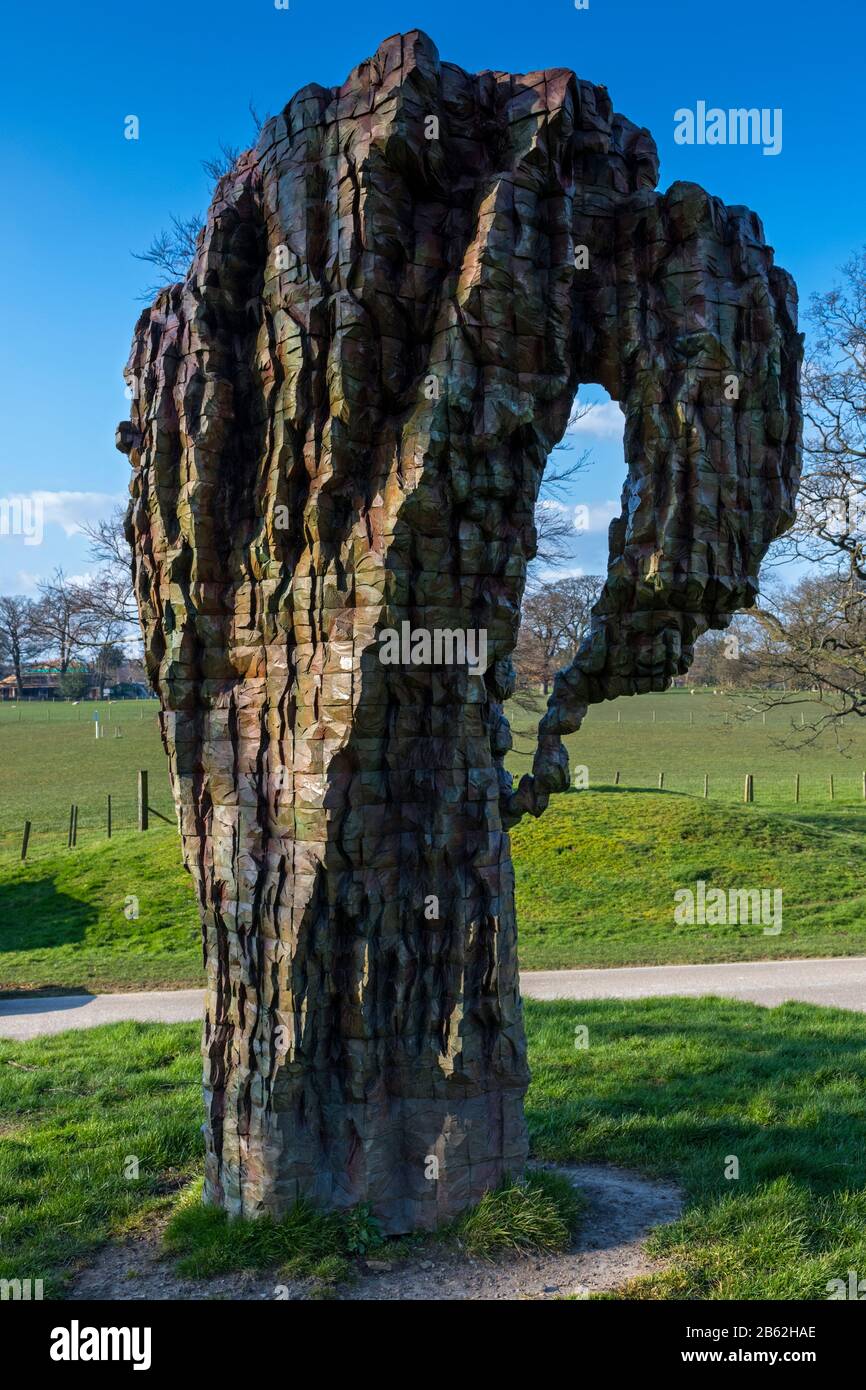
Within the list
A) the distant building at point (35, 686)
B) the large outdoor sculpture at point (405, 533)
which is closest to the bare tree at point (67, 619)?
the large outdoor sculpture at point (405, 533)

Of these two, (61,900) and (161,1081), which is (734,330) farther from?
(61,900)

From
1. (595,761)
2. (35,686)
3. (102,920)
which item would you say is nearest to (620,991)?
(102,920)

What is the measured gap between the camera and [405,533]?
5.38 meters

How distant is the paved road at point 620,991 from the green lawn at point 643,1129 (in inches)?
37.5

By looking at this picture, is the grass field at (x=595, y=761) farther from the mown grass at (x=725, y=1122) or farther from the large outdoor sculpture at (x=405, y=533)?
the large outdoor sculpture at (x=405, y=533)

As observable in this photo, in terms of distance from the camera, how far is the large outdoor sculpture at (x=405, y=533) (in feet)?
17.6

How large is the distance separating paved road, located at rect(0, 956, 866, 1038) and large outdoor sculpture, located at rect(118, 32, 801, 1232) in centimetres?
617

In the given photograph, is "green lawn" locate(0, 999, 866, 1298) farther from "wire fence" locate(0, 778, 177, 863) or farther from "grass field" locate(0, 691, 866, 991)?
"wire fence" locate(0, 778, 177, 863)

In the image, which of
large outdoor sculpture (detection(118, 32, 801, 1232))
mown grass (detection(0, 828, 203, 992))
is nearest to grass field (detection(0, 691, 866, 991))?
mown grass (detection(0, 828, 203, 992))

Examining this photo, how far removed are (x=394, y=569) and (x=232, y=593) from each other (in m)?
1.21

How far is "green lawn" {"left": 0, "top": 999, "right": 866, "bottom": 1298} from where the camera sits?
5617 millimetres

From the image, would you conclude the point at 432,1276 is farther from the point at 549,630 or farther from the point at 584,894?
the point at 549,630
